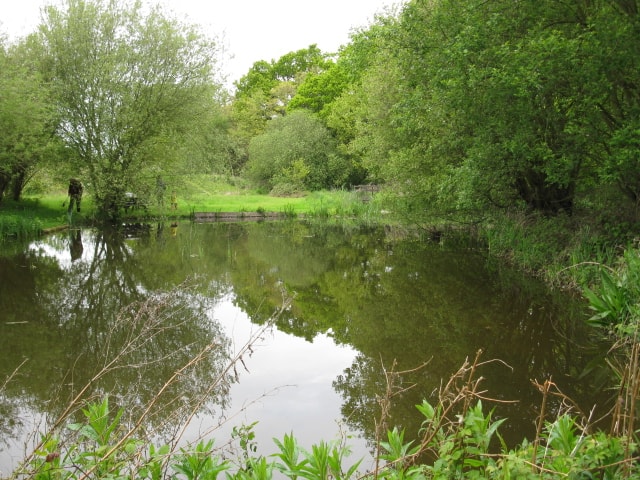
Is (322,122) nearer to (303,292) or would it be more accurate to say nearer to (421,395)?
(303,292)

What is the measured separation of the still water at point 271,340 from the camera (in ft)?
15.1

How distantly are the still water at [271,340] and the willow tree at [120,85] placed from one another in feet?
32.2

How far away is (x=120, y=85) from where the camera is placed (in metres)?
22.9

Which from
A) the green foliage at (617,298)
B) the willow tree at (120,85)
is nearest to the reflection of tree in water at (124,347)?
the green foliage at (617,298)

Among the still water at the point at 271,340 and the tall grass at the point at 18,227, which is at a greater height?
the tall grass at the point at 18,227

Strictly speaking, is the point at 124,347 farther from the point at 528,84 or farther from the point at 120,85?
the point at 120,85

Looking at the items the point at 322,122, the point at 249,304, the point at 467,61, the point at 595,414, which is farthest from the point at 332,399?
the point at 322,122

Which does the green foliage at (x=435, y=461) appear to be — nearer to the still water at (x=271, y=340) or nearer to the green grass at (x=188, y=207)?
the still water at (x=271, y=340)

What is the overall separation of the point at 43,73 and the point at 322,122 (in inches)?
917

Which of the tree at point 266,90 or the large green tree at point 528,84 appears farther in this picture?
the tree at point 266,90

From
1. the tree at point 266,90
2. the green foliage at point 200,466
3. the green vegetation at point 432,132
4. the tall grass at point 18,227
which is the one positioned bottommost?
the green foliage at point 200,466

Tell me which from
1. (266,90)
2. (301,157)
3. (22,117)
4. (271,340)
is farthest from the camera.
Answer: (266,90)

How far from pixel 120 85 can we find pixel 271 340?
756 inches

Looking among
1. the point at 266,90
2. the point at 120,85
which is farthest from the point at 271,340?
the point at 266,90
